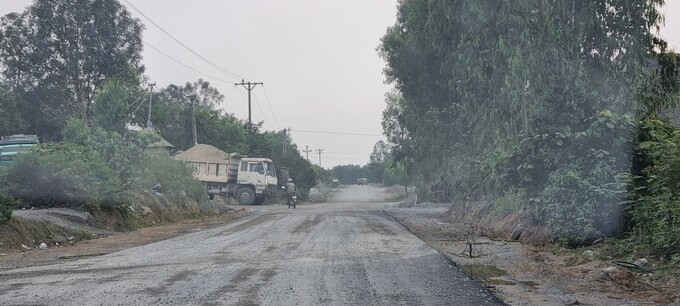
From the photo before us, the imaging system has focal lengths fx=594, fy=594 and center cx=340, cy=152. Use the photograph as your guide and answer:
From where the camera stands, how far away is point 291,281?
330 inches

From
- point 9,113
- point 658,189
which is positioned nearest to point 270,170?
point 9,113

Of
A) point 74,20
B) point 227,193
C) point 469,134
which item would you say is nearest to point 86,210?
point 469,134

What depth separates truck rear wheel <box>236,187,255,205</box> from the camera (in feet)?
144

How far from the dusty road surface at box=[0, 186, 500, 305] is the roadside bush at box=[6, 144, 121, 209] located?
6663mm

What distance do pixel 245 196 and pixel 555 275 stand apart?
36.3 meters

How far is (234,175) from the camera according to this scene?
4472 cm

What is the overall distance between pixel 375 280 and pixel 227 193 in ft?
121

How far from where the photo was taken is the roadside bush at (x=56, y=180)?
18266mm

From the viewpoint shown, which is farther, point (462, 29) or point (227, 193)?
→ point (227, 193)

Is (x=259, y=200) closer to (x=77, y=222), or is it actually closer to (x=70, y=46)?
(x=70, y=46)

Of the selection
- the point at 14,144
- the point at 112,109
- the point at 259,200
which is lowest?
the point at 259,200

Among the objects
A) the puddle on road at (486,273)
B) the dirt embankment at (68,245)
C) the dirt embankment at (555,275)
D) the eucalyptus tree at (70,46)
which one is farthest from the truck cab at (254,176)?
the puddle on road at (486,273)

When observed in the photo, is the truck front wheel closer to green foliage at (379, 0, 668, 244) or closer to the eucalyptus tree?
the eucalyptus tree

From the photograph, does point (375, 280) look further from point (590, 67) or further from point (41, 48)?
point (41, 48)
